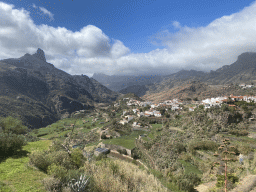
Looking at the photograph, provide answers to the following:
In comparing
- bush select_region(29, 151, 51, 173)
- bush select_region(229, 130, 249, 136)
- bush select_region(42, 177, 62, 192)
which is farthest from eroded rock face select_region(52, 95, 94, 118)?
bush select_region(42, 177, 62, 192)

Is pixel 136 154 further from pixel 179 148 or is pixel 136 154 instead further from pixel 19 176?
pixel 19 176

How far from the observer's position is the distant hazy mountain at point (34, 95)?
8744cm

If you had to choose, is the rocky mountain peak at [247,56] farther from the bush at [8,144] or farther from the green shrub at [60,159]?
the bush at [8,144]

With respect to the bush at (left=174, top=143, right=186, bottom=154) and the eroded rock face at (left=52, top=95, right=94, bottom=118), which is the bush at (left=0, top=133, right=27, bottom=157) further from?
the eroded rock face at (left=52, top=95, right=94, bottom=118)

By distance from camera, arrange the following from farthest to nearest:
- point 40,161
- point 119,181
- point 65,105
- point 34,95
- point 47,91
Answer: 1. point 47,91
2. point 34,95
3. point 65,105
4. point 40,161
5. point 119,181

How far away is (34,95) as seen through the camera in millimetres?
133875

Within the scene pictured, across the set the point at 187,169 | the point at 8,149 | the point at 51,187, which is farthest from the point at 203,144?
the point at 8,149

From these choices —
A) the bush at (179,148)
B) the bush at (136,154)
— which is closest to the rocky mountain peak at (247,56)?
the bush at (179,148)

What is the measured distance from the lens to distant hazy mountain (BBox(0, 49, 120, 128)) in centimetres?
8744

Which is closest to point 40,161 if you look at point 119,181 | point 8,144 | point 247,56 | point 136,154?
point 8,144

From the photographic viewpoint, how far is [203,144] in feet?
60.9

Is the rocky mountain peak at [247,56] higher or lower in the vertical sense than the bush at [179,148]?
higher

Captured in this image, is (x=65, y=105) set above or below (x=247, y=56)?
below

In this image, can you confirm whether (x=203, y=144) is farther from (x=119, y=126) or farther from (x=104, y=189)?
(x=119, y=126)
